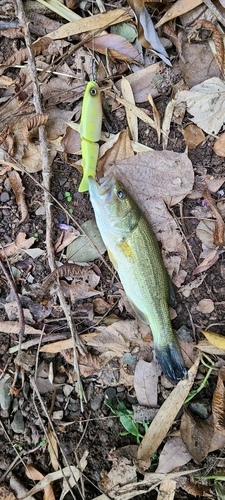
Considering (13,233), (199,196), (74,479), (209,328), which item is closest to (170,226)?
(199,196)

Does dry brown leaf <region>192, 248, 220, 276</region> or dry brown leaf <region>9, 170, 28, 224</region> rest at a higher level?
dry brown leaf <region>9, 170, 28, 224</region>

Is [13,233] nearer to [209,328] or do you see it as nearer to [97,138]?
[97,138]

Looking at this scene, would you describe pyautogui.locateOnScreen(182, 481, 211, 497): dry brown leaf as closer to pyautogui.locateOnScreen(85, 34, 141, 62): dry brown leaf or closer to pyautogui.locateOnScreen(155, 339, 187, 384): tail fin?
pyautogui.locateOnScreen(155, 339, 187, 384): tail fin

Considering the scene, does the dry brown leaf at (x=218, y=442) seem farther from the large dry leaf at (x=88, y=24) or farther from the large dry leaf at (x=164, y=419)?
the large dry leaf at (x=88, y=24)

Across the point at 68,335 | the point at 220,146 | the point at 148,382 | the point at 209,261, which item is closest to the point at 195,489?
the point at 148,382

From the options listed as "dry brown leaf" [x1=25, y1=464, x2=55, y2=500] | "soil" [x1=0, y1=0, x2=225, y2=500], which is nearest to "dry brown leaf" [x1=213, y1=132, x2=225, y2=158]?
"soil" [x1=0, y1=0, x2=225, y2=500]

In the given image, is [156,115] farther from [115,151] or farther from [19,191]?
[19,191]
